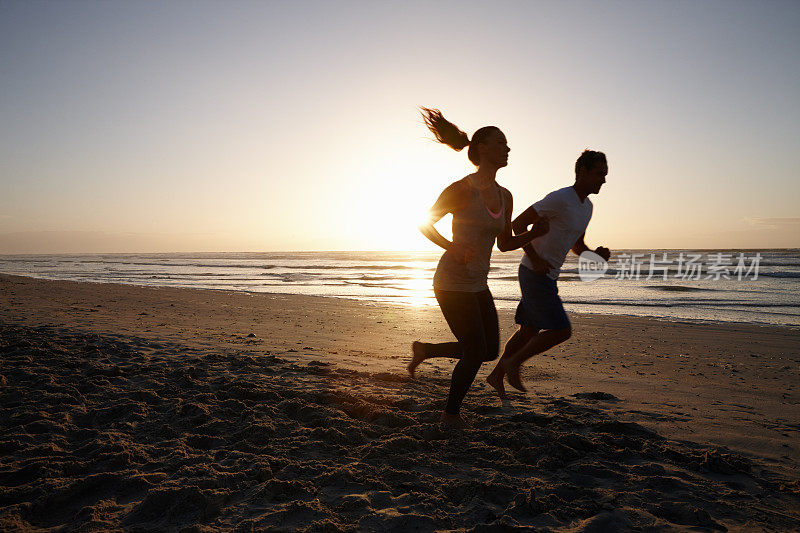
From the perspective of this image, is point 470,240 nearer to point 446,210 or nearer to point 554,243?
point 446,210

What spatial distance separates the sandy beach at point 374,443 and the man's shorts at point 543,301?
75 centimetres

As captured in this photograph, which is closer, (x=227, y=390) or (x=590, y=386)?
(x=227, y=390)

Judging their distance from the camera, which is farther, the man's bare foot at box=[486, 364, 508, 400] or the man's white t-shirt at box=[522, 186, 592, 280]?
the man's bare foot at box=[486, 364, 508, 400]

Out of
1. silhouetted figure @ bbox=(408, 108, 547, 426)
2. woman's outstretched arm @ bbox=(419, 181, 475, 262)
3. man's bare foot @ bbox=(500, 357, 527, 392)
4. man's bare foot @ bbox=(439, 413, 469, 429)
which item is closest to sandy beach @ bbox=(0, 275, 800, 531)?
man's bare foot @ bbox=(439, 413, 469, 429)

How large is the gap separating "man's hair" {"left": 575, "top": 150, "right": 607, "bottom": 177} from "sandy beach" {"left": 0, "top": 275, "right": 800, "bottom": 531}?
1947mm

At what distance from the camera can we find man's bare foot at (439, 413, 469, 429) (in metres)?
3.35

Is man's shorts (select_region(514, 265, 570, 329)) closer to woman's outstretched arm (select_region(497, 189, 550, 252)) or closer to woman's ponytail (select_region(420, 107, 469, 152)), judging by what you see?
woman's outstretched arm (select_region(497, 189, 550, 252))

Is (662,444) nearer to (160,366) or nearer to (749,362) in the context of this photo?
(749,362)

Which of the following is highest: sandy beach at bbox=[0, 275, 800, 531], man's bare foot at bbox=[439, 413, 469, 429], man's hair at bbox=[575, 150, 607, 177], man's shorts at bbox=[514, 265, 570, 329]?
man's hair at bbox=[575, 150, 607, 177]

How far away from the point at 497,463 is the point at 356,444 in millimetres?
909

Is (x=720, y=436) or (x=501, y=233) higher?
(x=501, y=233)

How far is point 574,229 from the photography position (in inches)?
142

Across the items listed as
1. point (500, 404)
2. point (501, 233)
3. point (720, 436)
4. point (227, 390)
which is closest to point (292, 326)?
point (227, 390)

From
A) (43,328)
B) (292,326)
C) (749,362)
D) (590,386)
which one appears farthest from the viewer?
(292,326)
